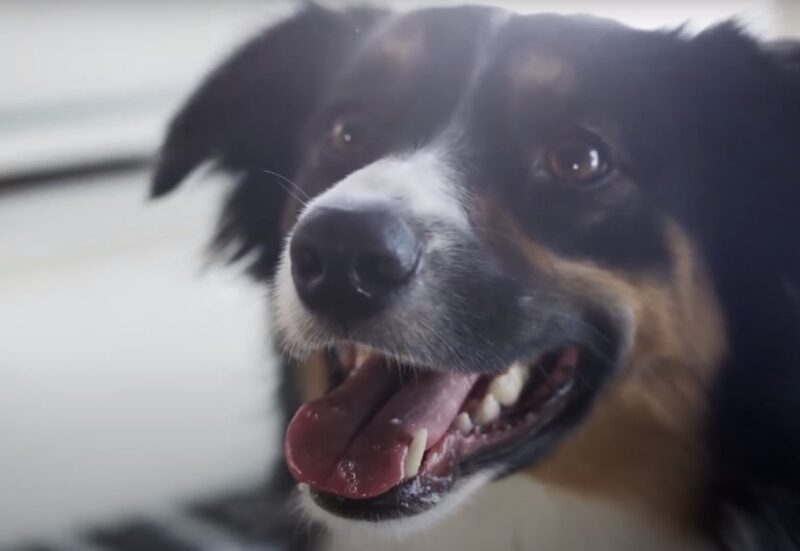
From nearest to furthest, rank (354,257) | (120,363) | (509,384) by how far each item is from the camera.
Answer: (354,257)
(509,384)
(120,363)

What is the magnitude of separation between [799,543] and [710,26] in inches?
16.1

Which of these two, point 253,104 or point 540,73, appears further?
point 253,104

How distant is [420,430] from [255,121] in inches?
13.1

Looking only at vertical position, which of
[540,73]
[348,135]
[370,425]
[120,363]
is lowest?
[120,363]

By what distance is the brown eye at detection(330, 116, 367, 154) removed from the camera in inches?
31.3

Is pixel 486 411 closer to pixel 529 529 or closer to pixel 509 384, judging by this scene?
pixel 509 384

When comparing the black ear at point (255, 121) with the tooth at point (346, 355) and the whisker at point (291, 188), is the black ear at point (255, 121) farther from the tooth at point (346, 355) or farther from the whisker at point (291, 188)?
the tooth at point (346, 355)

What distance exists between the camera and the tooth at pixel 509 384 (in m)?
0.73

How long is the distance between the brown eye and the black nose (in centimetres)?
14

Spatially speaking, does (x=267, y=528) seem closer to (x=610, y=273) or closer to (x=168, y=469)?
(x=168, y=469)

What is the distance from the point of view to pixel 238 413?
85 centimetres

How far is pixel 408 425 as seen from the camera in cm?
72

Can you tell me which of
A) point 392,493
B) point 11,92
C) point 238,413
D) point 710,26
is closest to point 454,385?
point 392,493

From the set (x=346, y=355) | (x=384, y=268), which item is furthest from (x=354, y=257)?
(x=346, y=355)
